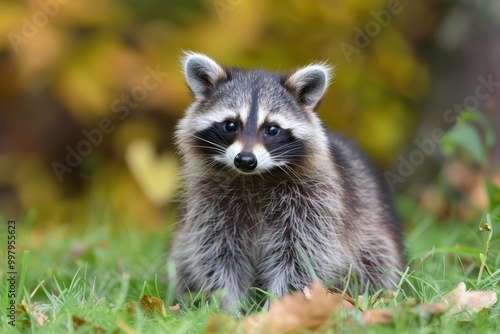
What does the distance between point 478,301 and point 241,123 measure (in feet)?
5.38

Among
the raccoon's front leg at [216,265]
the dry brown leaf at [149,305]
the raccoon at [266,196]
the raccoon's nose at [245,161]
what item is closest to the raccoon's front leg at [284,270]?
the raccoon at [266,196]

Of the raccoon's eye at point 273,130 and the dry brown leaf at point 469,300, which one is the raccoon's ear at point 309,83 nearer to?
the raccoon's eye at point 273,130

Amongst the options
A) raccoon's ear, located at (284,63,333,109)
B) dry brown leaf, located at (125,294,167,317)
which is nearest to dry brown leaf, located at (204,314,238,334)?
dry brown leaf, located at (125,294,167,317)

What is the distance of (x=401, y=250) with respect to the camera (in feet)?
17.8

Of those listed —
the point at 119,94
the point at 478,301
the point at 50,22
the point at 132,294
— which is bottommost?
the point at 132,294

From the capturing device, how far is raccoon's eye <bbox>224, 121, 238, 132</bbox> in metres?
4.83

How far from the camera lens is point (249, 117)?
15.7ft

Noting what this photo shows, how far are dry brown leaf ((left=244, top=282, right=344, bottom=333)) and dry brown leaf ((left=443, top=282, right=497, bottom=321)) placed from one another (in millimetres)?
656

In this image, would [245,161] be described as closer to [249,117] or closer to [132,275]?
[249,117]

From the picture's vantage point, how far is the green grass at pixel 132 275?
3740mm

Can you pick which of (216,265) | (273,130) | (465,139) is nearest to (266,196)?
(273,130)

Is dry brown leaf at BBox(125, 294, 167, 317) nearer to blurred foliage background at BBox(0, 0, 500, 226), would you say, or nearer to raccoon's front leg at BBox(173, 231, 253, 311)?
raccoon's front leg at BBox(173, 231, 253, 311)

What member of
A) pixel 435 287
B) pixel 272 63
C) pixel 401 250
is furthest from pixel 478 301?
pixel 272 63

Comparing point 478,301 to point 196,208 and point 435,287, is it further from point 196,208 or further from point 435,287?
point 196,208
